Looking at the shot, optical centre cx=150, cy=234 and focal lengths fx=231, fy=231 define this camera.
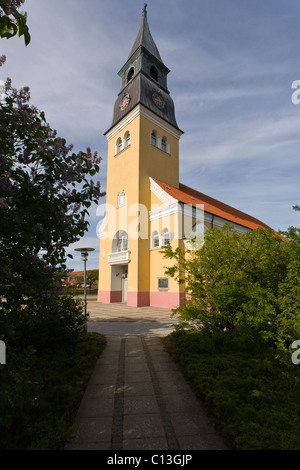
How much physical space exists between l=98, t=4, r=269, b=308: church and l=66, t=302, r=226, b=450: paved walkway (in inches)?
376

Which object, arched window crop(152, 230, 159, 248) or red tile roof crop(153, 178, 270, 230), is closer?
arched window crop(152, 230, 159, 248)

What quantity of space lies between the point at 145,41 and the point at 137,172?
43.8 feet

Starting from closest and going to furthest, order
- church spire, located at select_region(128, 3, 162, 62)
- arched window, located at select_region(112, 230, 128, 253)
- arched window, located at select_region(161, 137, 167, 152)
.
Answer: arched window, located at select_region(112, 230, 128, 253) < arched window, located at select_region(161, 137, 167, 152) < church spire, located at select_region(128, 3, 162, 62)

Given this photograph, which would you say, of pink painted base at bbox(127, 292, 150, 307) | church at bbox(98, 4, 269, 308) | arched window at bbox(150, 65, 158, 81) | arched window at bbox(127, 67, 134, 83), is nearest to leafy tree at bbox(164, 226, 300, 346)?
church at bbox(98, 4, 269, 308)

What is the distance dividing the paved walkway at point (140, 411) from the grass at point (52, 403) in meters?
0.19

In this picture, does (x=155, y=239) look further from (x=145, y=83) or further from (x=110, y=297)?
(x=145, y=83)

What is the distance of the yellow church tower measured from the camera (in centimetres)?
1582

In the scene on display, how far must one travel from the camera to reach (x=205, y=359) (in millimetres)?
4379

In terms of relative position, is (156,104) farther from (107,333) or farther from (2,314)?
(2,314)

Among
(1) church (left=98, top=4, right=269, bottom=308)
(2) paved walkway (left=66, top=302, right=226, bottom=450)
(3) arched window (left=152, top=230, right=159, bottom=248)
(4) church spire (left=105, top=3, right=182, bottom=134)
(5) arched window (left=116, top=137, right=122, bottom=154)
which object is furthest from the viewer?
(5) arched window (left=116, top=137, right=122, bottom=154)

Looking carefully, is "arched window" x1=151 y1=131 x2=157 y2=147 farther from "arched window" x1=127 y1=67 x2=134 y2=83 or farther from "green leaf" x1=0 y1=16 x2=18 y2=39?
"green leaf" x1=0 y1=16 x2=18 y2=39

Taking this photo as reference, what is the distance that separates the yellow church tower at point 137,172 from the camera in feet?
51.9

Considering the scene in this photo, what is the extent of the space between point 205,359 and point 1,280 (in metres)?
Answer: 3.79

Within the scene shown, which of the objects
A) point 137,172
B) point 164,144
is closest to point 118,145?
point 164,144
